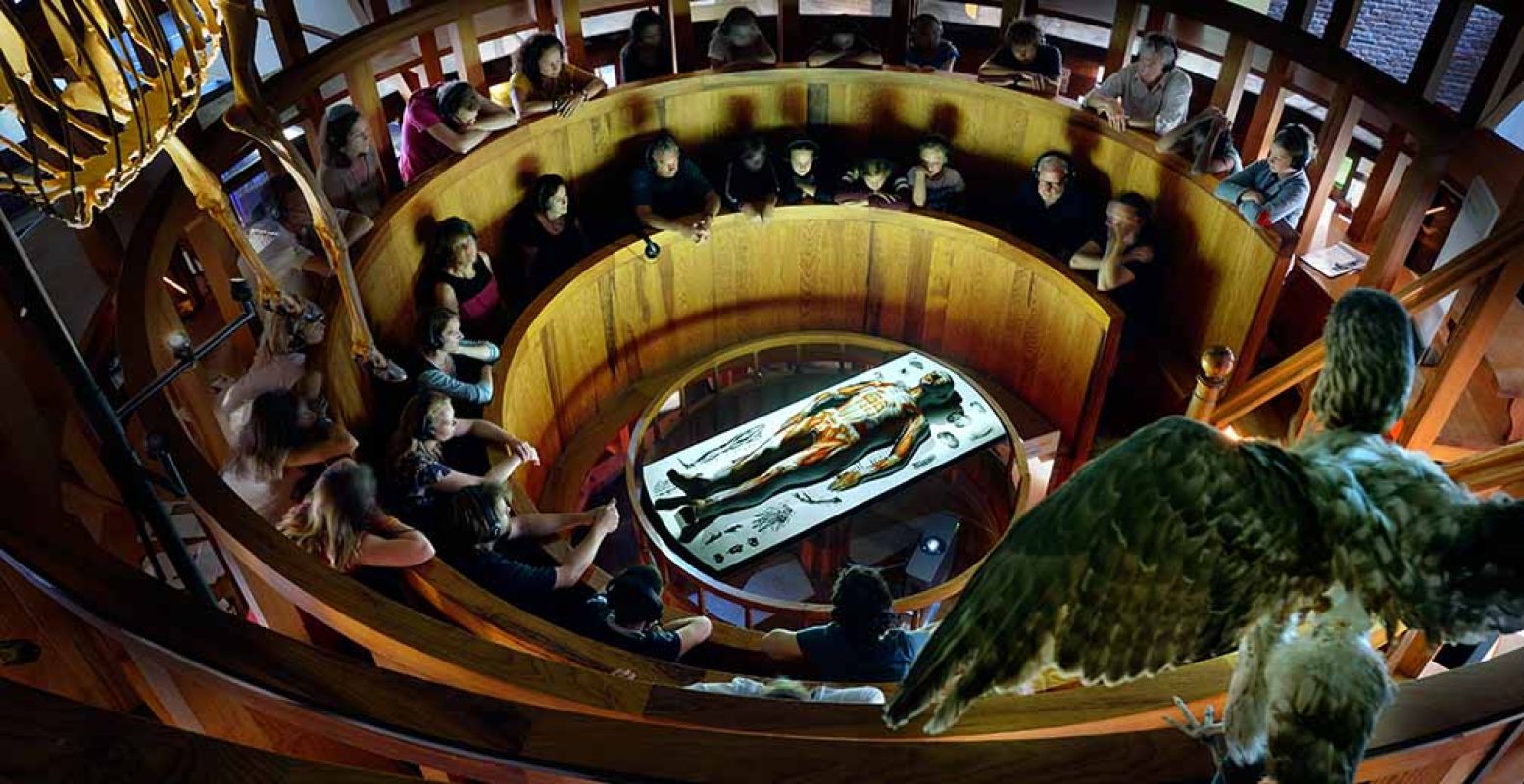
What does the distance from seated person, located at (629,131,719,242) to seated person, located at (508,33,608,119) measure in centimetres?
43

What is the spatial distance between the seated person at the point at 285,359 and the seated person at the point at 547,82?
71.9 inches

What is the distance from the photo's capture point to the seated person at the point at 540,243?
203 inches

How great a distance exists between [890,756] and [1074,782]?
268 mm

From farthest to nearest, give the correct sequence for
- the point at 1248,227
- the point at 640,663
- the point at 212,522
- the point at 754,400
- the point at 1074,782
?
1. the point at 754,400
2. the point at 1248,227
3. the point at 640,663
4. the point at 212,522
5. the point at 1074,782

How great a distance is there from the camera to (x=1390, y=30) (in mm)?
9617

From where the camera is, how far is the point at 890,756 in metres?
1.61

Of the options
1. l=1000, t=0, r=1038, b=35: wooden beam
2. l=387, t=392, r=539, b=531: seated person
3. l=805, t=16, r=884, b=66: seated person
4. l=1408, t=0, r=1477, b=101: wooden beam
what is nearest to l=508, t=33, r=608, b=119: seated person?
l=805, t=16, r=884, b=66: seated person

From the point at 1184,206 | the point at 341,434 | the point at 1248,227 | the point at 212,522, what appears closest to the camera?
the point at 212,522

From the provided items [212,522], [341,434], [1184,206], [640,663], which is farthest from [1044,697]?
[1184,206]

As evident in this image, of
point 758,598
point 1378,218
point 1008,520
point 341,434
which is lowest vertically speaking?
point 1008,520

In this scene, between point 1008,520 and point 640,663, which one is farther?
point 1008,520

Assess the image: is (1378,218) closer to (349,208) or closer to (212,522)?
(349,208)

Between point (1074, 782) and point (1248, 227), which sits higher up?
point (1074, 782)

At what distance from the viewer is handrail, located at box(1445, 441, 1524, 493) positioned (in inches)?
106
